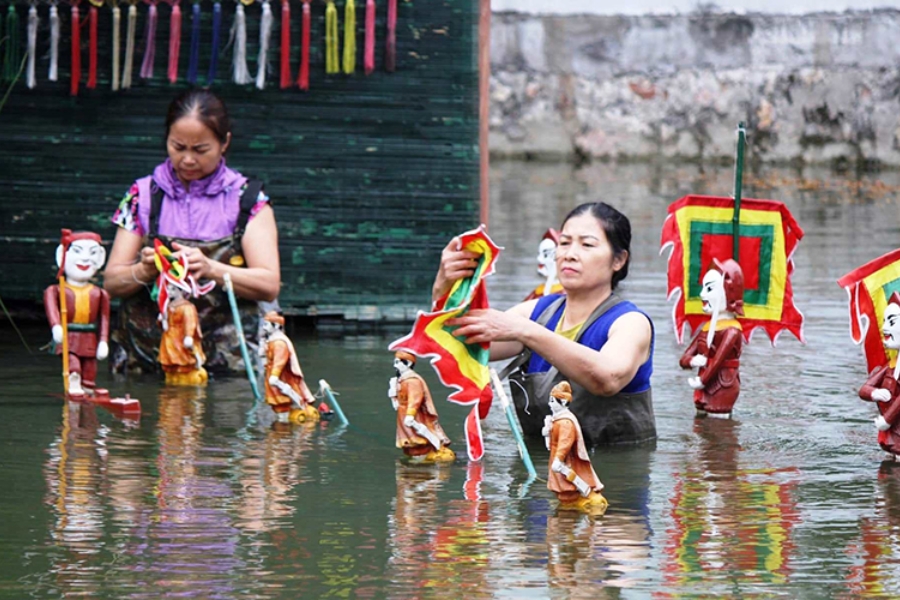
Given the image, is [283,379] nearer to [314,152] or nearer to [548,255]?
[548,255]

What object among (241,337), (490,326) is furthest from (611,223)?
(241,337)

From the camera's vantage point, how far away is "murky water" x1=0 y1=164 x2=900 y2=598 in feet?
13.7

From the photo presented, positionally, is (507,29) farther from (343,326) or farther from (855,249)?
(343,326)

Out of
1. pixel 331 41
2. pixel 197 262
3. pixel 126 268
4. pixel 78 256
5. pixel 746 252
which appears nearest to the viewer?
pixel 78 256

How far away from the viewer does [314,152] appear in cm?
842

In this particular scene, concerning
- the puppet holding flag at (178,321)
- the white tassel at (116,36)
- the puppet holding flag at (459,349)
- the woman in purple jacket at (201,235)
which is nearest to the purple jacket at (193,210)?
the woman in purple jacket at (201,235)

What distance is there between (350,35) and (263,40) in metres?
0.43

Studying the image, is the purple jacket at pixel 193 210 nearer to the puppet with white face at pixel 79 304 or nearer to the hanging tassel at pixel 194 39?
the puppet with white face at pixel 79 304

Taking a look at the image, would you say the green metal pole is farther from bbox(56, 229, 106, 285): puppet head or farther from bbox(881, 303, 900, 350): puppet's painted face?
bbox(56, 229, 106, 285): puppet head

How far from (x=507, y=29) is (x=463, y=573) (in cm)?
1464

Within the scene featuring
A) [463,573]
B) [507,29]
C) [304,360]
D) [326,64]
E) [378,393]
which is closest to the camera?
[463,573]

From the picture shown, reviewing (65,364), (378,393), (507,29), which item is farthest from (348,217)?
(507,29)

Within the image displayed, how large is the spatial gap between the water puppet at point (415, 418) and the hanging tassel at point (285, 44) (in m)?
3.18

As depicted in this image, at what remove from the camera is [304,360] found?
7.69 metres
